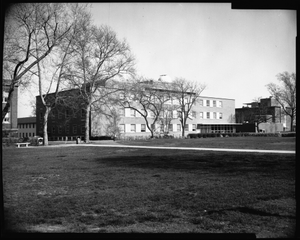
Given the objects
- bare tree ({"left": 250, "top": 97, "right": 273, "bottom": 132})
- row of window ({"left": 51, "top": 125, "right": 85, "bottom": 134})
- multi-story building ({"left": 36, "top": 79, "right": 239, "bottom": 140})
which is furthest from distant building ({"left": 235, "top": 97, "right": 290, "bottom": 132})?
row of window ({"left": 51, "top": 125, "right": 85, "bottom": 134})

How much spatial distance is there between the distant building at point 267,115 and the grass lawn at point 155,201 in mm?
57099

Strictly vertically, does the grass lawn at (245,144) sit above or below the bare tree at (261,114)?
below

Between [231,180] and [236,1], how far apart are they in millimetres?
7525

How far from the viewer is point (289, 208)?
6.40m

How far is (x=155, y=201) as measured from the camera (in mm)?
7234

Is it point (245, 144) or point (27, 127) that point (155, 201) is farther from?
point (27, 127)

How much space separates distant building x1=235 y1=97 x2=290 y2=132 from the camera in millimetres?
65500

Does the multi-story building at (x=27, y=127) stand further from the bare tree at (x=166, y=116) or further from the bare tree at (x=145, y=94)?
the bare tree at (x=166, y=116)

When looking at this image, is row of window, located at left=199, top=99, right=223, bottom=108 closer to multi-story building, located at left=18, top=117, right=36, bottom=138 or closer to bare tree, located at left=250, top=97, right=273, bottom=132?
bare tree, located at left=250, top=97, right=273, bottom=132

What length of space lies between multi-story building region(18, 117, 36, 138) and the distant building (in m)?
46.0

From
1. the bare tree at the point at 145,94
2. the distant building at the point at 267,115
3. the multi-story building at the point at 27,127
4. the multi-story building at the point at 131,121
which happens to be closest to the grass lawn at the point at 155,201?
the multi-story building at the point at 131,121

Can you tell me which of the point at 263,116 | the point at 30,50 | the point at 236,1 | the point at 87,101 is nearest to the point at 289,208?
the point at 236,1

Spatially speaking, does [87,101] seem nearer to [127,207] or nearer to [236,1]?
[127,207]

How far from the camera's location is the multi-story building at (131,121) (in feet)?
142
